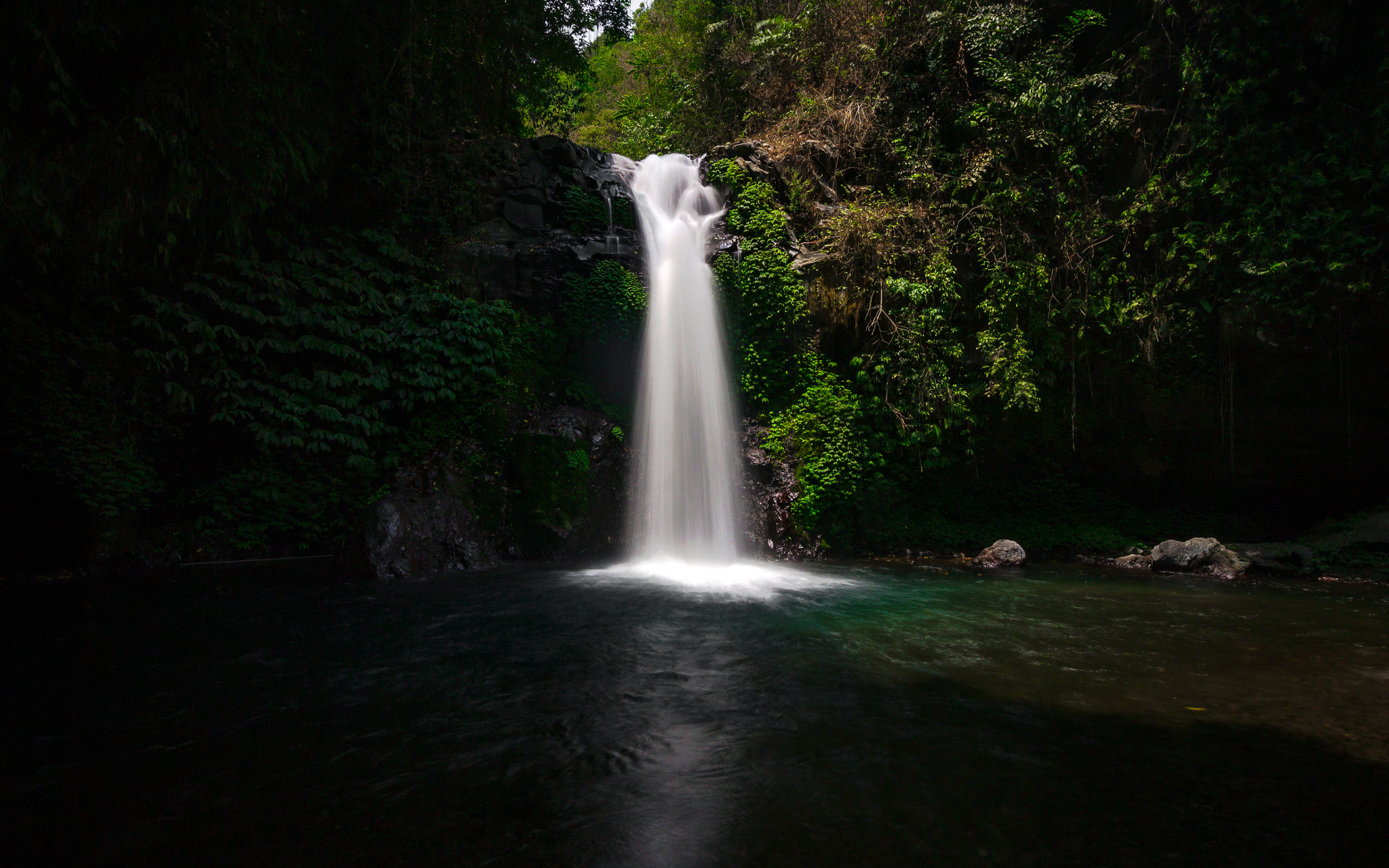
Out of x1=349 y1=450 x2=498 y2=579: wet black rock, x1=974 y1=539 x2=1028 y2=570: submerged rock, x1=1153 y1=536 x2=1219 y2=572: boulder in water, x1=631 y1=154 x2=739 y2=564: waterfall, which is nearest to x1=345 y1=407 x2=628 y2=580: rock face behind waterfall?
x1=349 y1=450 x2=498 y2=579: wet black rock

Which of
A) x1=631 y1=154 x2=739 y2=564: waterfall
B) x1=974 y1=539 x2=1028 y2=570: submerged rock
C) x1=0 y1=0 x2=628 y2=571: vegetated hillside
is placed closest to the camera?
x1=0 y1=0 x2=628 y2=571: vegetated hillside

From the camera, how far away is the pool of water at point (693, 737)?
7.64ft

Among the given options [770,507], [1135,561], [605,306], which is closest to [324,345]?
[605,306]

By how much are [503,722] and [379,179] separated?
10587mm

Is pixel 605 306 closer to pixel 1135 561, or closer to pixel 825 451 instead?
pixel 825 451

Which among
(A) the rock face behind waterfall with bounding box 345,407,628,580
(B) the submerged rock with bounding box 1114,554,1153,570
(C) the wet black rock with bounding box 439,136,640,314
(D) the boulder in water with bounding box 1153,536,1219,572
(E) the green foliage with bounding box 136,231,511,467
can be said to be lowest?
(B) the submerged rock with bounding box 1114,554,1153,570

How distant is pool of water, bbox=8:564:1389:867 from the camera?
2.33 m

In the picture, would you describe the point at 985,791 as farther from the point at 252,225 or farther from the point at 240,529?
the point at 252,225

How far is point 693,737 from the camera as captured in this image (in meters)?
3.32

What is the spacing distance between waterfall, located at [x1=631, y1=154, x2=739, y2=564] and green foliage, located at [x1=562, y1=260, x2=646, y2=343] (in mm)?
297

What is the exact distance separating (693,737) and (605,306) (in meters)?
8.92

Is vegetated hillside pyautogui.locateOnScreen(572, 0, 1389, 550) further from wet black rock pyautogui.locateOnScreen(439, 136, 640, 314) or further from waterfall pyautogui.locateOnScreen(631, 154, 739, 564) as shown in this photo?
wet black rock pyautogui.locateOnScreen(439, 136, 640, 314)

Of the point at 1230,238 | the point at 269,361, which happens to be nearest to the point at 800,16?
the point at 1230,238

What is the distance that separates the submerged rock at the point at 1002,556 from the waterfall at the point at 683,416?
391 centimetres
